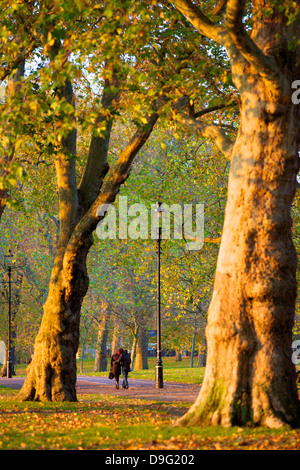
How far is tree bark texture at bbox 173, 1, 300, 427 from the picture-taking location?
838 centimetres

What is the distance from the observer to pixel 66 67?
8383mm

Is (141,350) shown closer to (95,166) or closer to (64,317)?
(64,317)

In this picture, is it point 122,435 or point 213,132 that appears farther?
point 213,132

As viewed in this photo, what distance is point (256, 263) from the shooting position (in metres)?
8.70

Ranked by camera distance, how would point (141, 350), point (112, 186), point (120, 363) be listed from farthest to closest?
point (141, 350) < point (120, 363) < point (112, 186)

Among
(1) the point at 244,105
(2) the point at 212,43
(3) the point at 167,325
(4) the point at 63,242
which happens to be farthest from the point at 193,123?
(3) the point at 167,325

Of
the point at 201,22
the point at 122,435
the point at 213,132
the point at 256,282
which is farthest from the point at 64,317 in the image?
the point at 201,22

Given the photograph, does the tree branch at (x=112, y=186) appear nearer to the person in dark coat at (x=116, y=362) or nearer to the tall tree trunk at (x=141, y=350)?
the person in dark coat at (x=116, y=362)

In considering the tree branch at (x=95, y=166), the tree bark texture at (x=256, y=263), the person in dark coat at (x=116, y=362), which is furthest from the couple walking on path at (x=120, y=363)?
the tree bark texture at (x=256, y=263)

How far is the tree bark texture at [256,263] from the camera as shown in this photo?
8.38 metres

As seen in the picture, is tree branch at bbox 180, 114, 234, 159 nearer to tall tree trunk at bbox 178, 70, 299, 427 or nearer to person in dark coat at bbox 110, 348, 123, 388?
tall tree trunk at bbox 178, 70, 299, 427

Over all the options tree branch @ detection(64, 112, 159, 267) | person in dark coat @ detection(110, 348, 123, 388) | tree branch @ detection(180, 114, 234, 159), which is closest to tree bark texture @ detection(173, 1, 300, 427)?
tree branch @ detection(180, 114, 234, 159)

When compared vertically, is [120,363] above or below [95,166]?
below

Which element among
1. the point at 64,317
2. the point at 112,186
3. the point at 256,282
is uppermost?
the point at 112,186
